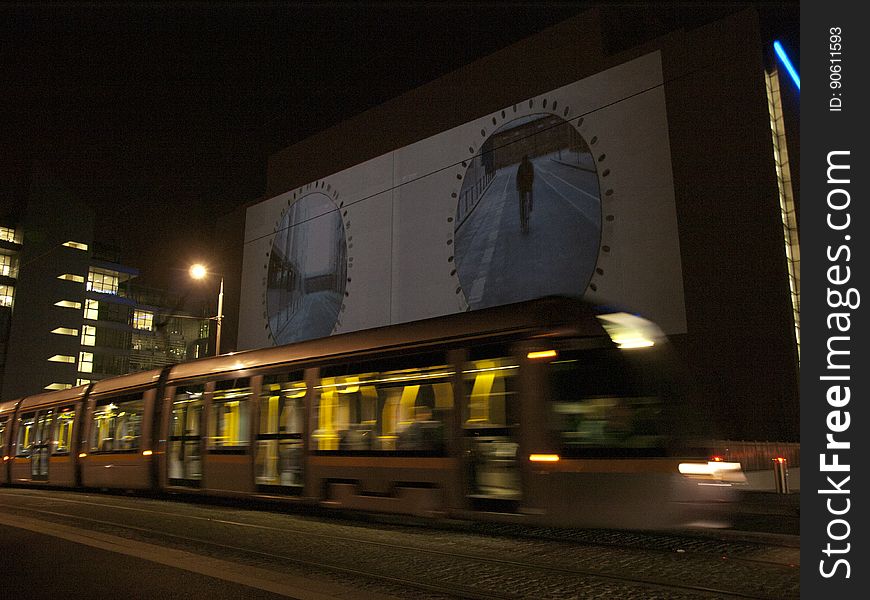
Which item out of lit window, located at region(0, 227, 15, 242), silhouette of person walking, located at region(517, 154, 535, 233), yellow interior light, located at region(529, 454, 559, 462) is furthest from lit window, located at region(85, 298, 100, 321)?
yellow interior light, located at region(529, 454, 559, 462)

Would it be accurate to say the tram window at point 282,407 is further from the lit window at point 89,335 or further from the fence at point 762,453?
the lit window at point 89,335

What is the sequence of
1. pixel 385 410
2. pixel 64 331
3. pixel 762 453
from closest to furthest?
pixel 385 410
pixel 762 453
pixel 64 331

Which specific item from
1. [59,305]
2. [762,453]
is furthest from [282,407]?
[59,305]

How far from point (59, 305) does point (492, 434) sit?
68682 millimetres

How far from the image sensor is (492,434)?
29.3 feet

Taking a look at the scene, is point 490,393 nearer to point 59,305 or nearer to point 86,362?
point 59,305

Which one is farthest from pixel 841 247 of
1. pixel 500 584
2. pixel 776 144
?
pixel 776 144

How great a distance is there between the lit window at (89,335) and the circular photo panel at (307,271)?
1684 inches

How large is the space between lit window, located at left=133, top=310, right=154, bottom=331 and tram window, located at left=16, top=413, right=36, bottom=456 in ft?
211

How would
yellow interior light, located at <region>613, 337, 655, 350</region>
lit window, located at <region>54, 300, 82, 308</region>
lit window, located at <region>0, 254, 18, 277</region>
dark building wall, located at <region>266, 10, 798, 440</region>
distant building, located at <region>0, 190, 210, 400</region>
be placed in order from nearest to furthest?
yellow interior light, located at <region>613, 337, 655, 350</region>, dark building wall, located at <region>266, 10, 798, 440</region>, distant building, located at <region>0, 190, 210, 400</region>, lit window, located at <region>0, 254, 18, 277</region>, lit window, located at <region>54, 300, 82, 308</region>

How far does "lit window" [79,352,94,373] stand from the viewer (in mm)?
68938

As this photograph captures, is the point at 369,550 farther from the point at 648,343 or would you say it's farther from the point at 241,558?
the point at 648,343

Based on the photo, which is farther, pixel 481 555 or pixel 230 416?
pixel 230 416

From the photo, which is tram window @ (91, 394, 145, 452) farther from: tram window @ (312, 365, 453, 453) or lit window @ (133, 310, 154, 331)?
lit window @ (133, 310, 154, 331)
